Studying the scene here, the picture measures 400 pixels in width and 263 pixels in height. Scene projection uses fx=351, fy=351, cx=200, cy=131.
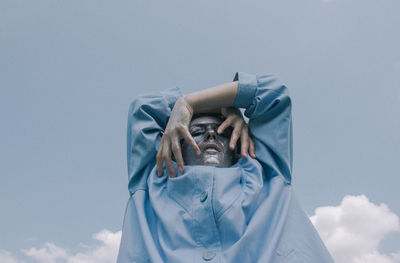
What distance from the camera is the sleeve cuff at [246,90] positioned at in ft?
7.05

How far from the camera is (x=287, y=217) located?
1791 millimetres

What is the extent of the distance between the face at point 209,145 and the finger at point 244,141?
0.33 ft

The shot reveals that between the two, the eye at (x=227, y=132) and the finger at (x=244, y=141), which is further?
the eye at (x=227, y=132)

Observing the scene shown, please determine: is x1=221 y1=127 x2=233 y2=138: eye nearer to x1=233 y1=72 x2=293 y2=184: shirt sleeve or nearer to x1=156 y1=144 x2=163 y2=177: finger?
x1=233 y1=72 x2=293 y2=184: shirt sleeve

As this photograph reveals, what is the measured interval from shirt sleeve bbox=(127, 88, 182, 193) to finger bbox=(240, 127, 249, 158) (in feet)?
1.68

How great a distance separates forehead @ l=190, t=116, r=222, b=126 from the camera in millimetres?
2279

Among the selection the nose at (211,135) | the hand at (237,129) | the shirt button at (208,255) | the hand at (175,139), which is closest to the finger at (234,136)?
the hand at (237,129)

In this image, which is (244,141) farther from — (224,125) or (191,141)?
(191,141)

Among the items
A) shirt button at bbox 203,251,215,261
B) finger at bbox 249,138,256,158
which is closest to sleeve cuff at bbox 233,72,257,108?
finger at bbox 249,138,256,158

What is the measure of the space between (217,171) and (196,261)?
1.63 ft

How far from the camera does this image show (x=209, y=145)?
2.14 meters

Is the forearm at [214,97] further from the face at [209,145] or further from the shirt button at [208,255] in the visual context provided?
the shirt button at [208,255]

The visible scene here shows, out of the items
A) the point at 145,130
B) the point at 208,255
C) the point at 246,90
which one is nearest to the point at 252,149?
the point at 246,90

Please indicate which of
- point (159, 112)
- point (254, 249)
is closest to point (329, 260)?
point (254, 249)
